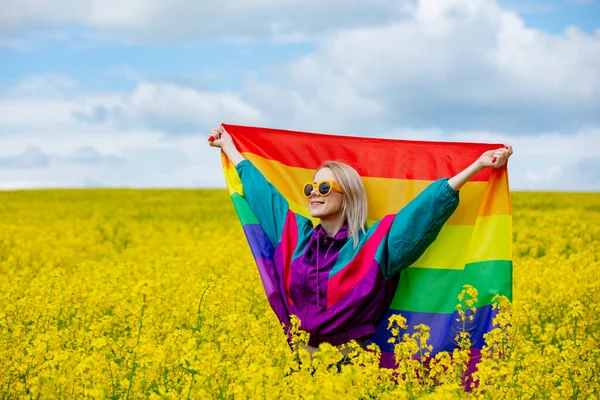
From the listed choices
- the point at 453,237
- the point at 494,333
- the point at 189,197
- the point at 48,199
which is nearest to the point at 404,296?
the point at 453,237

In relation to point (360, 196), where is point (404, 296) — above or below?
below

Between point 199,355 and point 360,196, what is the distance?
5.82 ft

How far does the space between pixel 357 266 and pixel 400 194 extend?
1028 millimetres

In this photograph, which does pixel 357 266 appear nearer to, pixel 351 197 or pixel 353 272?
pixel 353 272

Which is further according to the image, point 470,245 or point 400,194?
point 400,194

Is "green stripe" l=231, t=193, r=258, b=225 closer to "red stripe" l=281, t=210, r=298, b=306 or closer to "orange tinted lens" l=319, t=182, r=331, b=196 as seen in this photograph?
"red stripe" l=281, t=210, r=298, b=306

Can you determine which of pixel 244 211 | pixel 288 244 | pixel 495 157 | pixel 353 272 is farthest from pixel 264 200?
pixel 495 157

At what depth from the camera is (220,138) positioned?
22.4 ft

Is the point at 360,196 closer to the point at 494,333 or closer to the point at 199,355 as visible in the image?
the point at 494,333

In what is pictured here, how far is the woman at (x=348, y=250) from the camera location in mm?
5402

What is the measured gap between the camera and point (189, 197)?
102ft

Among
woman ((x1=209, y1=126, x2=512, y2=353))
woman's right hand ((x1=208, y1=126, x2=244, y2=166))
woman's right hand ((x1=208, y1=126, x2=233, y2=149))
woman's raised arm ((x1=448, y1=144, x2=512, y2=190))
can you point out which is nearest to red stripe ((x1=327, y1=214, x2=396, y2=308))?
woman ((x1=209, y1=126, x2=512, y2=353))

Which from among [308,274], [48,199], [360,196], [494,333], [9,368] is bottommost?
[9,368]

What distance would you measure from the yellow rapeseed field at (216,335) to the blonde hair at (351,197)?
0.75 m
